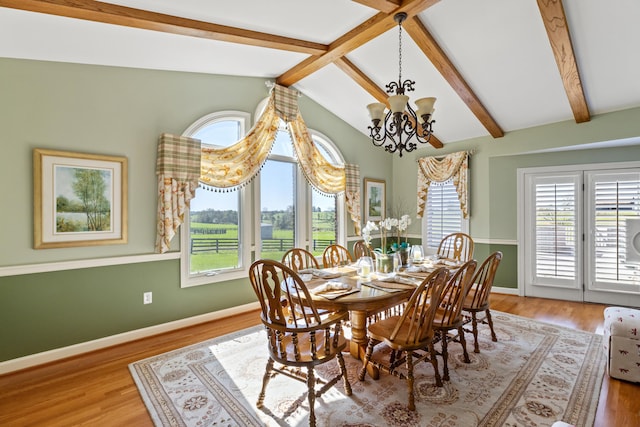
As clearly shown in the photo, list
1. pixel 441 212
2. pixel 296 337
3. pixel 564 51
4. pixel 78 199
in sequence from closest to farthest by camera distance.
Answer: pixel 296 337 → pixel 78 199 → pixel 564 51 → pixel 441 212

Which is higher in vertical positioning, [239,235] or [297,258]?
[239,235]

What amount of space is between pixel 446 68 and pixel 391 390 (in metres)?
3.32

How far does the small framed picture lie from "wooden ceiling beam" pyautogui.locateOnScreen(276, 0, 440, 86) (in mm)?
2338

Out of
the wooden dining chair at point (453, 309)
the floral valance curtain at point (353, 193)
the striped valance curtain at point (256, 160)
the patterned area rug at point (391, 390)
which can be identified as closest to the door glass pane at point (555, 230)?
the patterned area rug at point (391, 390)

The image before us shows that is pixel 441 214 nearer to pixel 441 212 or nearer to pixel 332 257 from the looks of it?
pixel 441 212

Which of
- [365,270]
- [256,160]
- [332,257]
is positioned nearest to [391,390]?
[365,270]

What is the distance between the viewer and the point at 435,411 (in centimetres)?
205

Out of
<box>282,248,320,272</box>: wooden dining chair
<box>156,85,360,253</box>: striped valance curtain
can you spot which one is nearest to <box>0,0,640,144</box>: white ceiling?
<box>156,85,360,253</box>: striped valance curtain

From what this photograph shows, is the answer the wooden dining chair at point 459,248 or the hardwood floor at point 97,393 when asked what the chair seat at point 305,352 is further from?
the wooden dining chair at point 459,248

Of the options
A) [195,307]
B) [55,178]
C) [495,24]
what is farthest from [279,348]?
[495,24]

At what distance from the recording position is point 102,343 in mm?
3014

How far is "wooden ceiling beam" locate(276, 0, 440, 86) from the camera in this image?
2.72 m

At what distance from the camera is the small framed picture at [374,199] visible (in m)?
5.63

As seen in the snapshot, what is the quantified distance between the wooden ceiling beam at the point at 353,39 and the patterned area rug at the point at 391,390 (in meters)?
3.09
